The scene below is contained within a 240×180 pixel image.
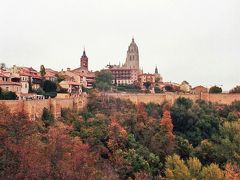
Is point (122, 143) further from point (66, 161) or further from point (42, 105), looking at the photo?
point (66, 161)

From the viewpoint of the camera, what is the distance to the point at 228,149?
3828cm

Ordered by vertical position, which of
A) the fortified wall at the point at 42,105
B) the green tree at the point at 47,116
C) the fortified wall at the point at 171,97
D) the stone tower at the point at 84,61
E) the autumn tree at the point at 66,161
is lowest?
the autumn tree at the point at 66,161

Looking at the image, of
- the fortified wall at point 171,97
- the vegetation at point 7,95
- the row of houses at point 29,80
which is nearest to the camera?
the vegetation at point 7,95

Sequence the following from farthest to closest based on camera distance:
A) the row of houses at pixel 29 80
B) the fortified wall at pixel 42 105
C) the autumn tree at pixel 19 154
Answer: the row of houses at pixel 29 80 < the fortified wall at pixel 42 105 < the autumn tree at pixel 19 154

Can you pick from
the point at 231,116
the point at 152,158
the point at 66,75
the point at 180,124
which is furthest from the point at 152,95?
the point at 152,158

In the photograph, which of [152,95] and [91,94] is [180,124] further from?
[91,94]

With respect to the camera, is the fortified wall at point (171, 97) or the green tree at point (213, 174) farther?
the fortified wall at point (171, 97)

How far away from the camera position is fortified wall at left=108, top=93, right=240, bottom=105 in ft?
169

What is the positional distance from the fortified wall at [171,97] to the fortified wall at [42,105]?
6666 millimetres

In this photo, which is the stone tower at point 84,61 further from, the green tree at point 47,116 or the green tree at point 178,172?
the green tree at point 178,172

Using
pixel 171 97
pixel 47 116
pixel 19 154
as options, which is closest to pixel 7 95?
pixel 47 116

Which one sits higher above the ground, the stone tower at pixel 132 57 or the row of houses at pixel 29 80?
the stone tower at pixel 132 57

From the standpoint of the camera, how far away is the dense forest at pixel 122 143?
24.6 meters

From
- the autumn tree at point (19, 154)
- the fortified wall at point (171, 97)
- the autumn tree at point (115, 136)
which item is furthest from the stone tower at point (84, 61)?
the autumn tree at point (19, 154)
